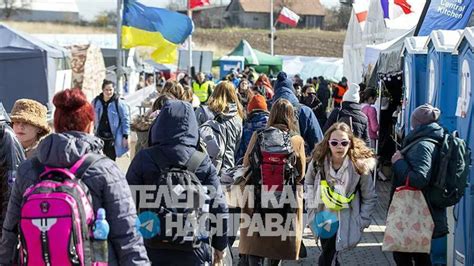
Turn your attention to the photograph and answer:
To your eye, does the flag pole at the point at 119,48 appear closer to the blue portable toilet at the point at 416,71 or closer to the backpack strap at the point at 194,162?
the blue portable toilet at the point at 416,71

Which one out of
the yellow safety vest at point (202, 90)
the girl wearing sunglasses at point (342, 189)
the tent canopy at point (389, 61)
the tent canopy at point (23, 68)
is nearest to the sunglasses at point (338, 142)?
the girl wearing sunglasses at point (342, 189)

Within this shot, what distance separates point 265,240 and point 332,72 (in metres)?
36.4

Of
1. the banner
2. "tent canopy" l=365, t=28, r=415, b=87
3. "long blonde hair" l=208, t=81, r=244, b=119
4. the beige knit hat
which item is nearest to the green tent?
"tent canopy" l=365, t=28, r=415, b=87

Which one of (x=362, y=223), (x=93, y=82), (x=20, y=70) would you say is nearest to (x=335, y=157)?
(x=362, y=223)

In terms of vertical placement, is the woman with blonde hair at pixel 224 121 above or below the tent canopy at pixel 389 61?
below

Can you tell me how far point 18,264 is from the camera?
4066 millimetres

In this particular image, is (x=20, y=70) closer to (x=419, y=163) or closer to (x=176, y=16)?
(x=176, y=16)

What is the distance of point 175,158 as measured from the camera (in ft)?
16.2

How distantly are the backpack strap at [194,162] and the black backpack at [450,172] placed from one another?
225 centimetres

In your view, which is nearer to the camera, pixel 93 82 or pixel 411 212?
pixel 411 212

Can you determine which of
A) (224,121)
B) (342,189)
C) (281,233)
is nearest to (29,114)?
(281,233)

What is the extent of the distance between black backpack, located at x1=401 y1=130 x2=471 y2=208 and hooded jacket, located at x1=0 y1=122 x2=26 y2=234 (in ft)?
10.2

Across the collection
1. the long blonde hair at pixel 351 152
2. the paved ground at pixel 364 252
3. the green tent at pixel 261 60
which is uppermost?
the long blonde hair at pixel 351 152

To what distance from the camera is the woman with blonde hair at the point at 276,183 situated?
690 centimetres
